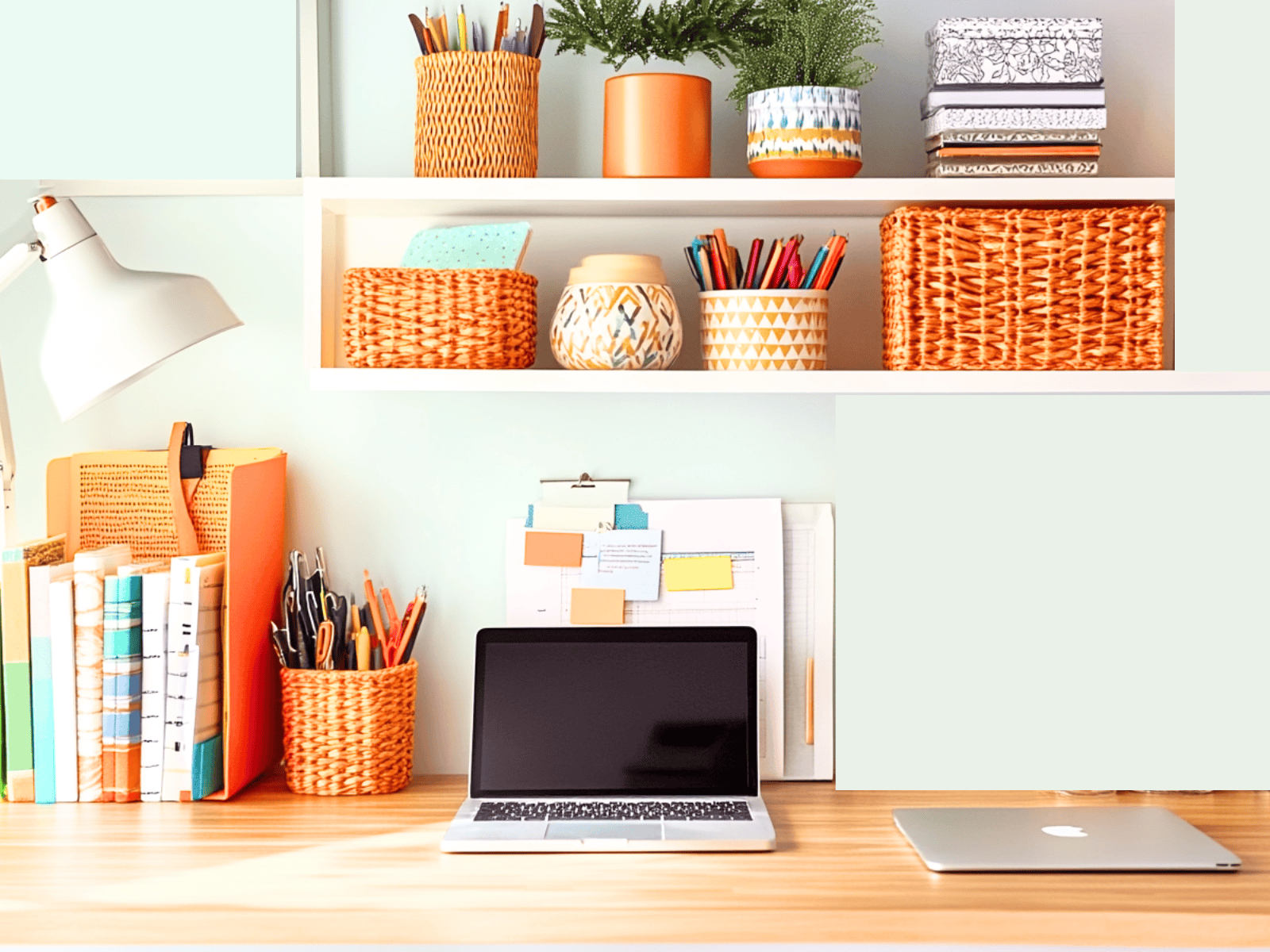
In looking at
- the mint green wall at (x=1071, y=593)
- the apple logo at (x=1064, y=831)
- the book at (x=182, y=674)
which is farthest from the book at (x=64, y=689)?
the apple logo at (x=1064, y=831)

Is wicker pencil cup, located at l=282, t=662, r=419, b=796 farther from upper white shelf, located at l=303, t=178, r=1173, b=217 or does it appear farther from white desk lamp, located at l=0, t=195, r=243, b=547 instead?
upper white shelf, located at l=303, t=178, r=1173, b=217

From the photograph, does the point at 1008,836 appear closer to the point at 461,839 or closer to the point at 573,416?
the point at 461,839

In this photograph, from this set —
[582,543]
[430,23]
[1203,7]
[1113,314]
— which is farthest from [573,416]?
[1203,7]

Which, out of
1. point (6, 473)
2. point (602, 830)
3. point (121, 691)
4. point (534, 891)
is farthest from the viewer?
point (6, 473)

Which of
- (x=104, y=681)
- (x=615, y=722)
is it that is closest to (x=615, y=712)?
(x=615, y=722)

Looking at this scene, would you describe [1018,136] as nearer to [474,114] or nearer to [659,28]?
[659,28]

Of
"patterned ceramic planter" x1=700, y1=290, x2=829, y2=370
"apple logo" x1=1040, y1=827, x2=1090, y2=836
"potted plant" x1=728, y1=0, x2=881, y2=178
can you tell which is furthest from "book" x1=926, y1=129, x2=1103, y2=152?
"apple logo" x1=1040, y1=827, x2=1090, y2=836

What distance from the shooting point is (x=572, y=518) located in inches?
55.4

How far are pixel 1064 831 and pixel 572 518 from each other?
66 centimetres

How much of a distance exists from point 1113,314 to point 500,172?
2.26ft

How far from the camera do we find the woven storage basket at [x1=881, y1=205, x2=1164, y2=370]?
3.97ft

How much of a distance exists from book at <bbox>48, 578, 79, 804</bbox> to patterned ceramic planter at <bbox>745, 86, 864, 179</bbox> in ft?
3.04

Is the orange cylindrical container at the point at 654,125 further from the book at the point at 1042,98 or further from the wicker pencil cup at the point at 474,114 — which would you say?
the book at the point at 1042,98

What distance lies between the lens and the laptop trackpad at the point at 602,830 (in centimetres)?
113
